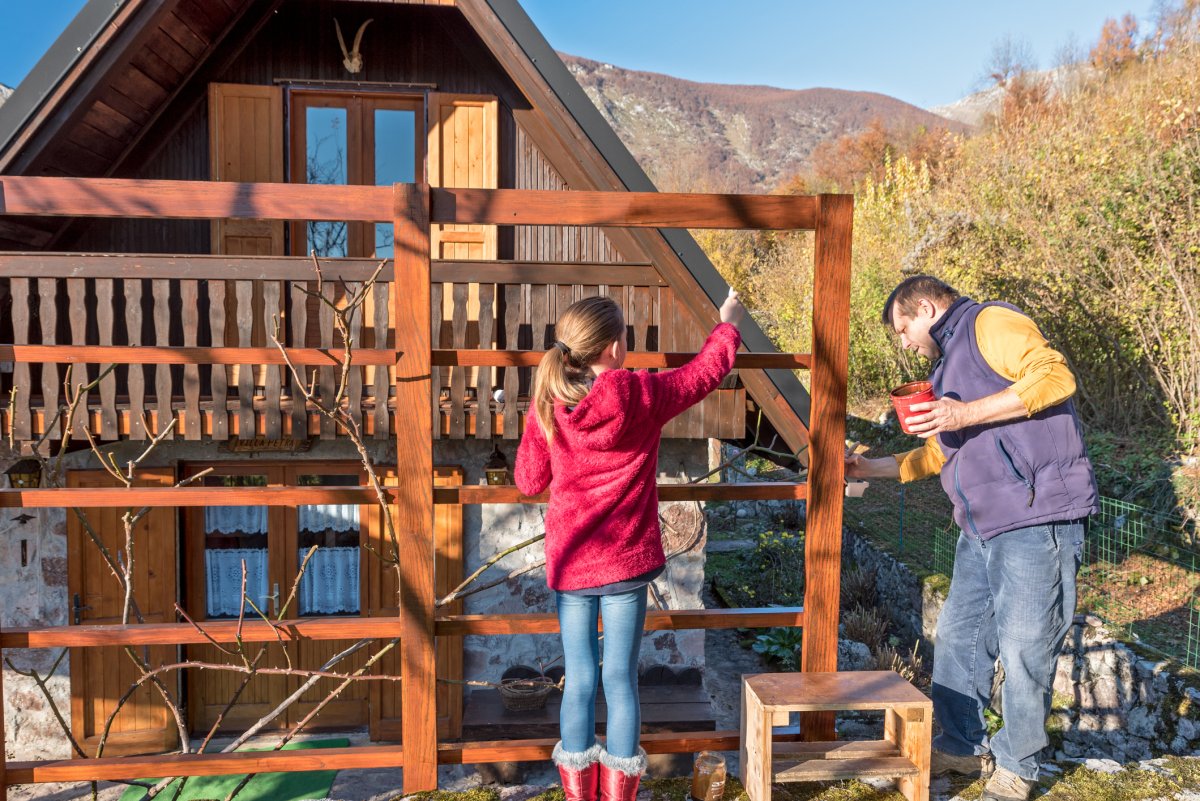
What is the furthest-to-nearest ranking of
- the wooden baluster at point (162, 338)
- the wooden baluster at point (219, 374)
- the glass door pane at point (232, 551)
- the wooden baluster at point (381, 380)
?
the glass door pane at point (232, 551) < the wooden baluster at point (381, 380) < the wooden baluster at point (219, 374) < the wooden baluster at point (162, 338)

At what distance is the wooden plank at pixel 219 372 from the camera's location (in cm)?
629

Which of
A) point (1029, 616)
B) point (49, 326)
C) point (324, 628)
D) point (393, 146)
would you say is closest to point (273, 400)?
point (49, 326)

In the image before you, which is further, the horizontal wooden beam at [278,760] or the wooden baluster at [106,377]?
the wooden baluster at [106,377]

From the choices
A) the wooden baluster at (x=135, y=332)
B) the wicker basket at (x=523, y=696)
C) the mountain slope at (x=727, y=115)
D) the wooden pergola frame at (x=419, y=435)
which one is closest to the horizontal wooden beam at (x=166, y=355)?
the wooden pergola frame at (x=419, y=435)

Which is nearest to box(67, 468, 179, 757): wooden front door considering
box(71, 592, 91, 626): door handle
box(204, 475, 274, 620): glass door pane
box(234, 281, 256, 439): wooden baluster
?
box(71, 592, 91, 626): door handle

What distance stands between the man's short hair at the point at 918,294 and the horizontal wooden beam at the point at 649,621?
4.08ft

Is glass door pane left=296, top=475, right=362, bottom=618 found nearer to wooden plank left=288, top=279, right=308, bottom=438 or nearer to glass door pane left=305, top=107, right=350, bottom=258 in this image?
wooden plank left=288, top=279, right=308, bottom=438

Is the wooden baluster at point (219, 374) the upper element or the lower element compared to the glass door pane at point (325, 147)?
lower

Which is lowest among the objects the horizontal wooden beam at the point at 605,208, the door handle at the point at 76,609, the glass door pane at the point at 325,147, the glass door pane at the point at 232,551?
the door handle at the point at 76,609

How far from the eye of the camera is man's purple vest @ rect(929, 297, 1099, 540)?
2.91 metres

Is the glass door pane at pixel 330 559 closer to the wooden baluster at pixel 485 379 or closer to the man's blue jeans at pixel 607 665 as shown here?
the wooden baluster at pixel 485 379

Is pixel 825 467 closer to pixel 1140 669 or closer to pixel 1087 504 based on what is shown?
pixel 1087 504

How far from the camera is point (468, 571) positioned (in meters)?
7.51

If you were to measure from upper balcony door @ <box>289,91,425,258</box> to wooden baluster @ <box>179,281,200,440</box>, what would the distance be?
1598 mm
